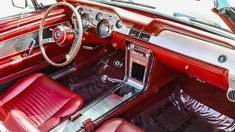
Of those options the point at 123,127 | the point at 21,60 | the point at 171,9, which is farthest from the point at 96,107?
the point at 171,9

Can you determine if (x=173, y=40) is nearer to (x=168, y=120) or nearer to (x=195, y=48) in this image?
(x=195, y=48)

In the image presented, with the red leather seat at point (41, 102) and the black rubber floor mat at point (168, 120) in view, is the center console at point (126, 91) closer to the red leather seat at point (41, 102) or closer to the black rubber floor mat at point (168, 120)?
the red leather seat at point (41, 102)

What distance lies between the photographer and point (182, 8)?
75.7 inches

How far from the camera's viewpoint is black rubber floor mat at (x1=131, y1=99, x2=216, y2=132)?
224cm

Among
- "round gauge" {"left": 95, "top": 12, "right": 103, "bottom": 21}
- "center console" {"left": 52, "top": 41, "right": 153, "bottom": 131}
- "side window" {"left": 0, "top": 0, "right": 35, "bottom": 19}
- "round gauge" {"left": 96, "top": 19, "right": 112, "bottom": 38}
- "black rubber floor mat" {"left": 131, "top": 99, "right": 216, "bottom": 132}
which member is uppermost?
"side window" {"left": 0, "top": 0, "right": 35, "bottom": 19}

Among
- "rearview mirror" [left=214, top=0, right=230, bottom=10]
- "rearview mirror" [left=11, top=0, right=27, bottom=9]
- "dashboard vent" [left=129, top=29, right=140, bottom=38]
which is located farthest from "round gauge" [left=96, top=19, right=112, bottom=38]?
"rearview mirror" [left=214, top=0, right=230, bottom=10]

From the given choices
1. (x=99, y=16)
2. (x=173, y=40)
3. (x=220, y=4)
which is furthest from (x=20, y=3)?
(x=220, y=4)

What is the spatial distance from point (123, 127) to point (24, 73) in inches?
44.9

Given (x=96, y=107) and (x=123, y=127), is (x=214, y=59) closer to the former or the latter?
(x=123, y=127)

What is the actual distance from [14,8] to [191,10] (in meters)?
1.60

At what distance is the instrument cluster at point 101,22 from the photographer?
2.10 meters

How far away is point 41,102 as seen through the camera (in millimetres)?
1931

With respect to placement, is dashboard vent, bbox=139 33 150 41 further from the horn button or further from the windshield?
the horn button

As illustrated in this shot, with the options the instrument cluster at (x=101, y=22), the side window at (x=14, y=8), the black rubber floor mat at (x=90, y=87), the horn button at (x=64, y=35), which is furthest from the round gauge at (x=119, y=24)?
the side window at (x=14, y=8)
